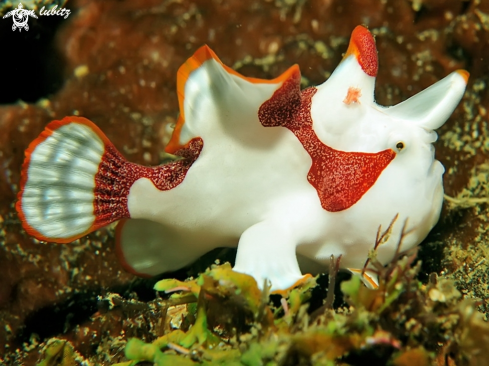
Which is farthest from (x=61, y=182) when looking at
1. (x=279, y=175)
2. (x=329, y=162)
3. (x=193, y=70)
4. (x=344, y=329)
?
(x=344, y=329)

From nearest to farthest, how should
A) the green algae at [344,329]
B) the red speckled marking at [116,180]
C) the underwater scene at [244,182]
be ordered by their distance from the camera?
the green algae at [344,329], the underwater scene at [244,182], the red speckled marking at [116,180]

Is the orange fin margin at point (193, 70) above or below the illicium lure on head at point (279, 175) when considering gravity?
above

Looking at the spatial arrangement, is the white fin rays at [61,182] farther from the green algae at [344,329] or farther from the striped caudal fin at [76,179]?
the green algae at [344,329]

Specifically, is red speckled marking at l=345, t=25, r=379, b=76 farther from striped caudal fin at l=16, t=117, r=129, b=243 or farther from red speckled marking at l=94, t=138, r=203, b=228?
striped caudal fin at l=16, t=117, r=129, b=243

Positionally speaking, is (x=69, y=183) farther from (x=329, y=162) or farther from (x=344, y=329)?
(x=344, y=329)

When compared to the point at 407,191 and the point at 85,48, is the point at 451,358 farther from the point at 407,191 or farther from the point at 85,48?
the point at 85,48

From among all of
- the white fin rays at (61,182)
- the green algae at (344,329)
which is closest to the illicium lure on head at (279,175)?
the white fin rays at (61,182)

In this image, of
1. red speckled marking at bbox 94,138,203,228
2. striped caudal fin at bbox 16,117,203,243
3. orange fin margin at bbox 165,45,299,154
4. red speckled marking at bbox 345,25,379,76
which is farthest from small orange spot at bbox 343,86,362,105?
red speckled marking at bbox 94,138,203,228

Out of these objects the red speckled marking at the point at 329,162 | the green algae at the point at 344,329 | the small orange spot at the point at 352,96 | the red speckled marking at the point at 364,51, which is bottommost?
the green algae at the point at 344,329
